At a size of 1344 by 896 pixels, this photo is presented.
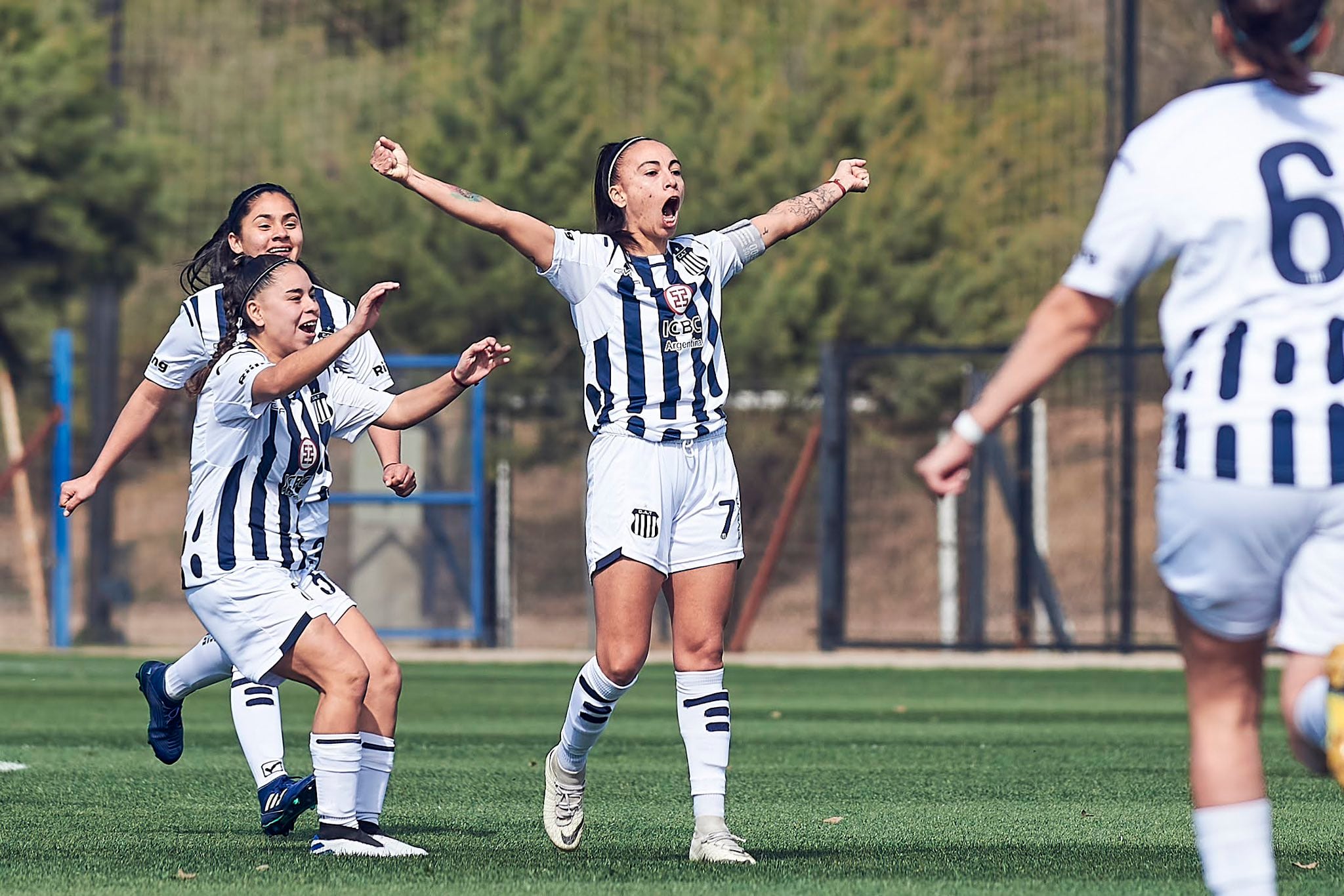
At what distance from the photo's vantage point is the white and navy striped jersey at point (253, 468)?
6043mm

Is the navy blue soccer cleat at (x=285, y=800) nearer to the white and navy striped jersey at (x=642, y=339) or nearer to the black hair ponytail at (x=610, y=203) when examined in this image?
the white and navy striped jersey at (x=642, y=339)

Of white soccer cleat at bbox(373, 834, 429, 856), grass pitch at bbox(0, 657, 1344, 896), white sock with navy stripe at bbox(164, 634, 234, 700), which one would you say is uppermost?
white sock with navy stripe at bbox(164, 634, 234, 700)

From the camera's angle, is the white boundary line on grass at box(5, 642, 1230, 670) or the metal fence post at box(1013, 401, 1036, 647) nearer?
the white boundary line on grass at box(5, 642, 1230, 670)

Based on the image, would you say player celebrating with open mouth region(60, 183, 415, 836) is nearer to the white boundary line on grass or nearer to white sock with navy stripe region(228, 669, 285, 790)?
white sock with navy stripe region(228, 669, 285, 790)

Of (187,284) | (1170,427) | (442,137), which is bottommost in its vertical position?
(1170,427)

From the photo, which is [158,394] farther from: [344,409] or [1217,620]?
[1217,620]

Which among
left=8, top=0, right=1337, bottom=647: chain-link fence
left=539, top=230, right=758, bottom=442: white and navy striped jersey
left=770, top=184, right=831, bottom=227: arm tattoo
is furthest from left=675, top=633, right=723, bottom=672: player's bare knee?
left=8, top=0, right=1337, bottom=647: chain-link fence

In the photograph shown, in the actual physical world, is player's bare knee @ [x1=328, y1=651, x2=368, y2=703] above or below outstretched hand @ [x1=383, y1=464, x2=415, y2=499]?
below

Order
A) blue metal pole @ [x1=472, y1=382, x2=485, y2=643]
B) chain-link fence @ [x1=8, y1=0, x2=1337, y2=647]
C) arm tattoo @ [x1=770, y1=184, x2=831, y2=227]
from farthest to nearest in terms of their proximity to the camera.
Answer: chain-link fence @ [x1=8, y1=0, x2=1337, y2=647]
blue metal pole @ [x1=472, y1=382, x2=485, y2=643]
arm tattoo @ [x1=770, y1=184, x2=831, y2=227]

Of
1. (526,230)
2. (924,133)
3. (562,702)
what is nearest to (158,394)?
(526,230)

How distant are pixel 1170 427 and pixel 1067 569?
887 inches

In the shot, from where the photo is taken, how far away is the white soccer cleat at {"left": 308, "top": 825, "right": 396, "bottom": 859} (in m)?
5.93

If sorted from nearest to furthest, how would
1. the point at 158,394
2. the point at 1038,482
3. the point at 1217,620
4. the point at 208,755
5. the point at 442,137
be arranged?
the point at 1217,620 → the point at 158,394 → the point at 208,755 → the point at 1038,482 → the point at 442,137

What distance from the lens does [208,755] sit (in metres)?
9.12
